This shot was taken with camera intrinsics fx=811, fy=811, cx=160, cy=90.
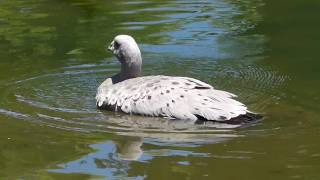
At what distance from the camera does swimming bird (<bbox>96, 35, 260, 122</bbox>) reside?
790 centimetres

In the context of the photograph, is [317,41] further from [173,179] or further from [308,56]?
[173,179]

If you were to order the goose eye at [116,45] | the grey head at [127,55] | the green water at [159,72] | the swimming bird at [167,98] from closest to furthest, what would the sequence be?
the green water at [159,72] < the swimming bird at [167,98] < the grey head at [127,55] < the goose eye at [116,45]

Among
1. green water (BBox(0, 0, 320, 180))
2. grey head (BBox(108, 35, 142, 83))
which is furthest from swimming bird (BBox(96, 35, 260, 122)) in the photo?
green water (BBox(0, 0, 320, 180))

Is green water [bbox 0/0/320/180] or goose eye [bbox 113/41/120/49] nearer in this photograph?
green water [bbox 0/0/320/180]

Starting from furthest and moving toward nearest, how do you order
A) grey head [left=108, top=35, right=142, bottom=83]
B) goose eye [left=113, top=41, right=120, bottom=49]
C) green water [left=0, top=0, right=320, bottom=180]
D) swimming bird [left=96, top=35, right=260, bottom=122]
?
goose eye [left=113, top=41, right=120, bottom=49] → grey head [left=108, top=35, right=142, bottom=83] → swimming bird [left=96, top=35, right=260, bottom=122] → green water [left=0, top=0, right=320, bottom=180]

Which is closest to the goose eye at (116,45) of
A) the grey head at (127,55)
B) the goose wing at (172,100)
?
the grey head at (127,55)

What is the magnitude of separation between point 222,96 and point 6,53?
445 centimetres

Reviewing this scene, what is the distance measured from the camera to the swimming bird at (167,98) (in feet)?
25.9

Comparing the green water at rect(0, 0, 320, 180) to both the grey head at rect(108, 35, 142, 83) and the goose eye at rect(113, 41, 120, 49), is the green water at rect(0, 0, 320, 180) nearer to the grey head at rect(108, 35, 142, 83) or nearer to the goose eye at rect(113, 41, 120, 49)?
the grey head at rect(108, 35, 142, 83)

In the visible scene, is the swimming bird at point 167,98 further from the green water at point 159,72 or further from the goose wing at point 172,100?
the green water at point 159,72

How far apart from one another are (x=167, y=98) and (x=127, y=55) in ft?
3.69

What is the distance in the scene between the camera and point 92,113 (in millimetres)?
8492

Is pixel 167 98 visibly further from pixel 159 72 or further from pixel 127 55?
pixel 159 72

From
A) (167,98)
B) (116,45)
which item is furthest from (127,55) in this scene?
(167,98)
